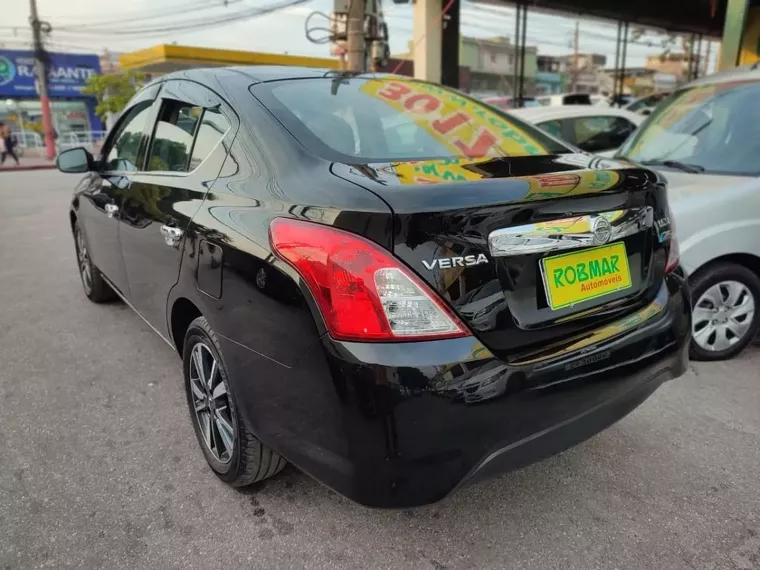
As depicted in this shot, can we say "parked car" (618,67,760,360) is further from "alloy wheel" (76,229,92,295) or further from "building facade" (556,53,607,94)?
"building facade" (556,53,607,94)

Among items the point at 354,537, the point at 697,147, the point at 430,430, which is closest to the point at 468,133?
the point at 430,430

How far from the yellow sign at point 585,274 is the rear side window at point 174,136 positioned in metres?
1.65

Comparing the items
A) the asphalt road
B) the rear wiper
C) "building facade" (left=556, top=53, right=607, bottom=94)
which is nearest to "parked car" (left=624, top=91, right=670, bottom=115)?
the rear wiper

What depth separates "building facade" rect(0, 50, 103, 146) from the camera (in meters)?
33.8

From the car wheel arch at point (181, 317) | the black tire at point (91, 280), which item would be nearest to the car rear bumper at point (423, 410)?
the car wheel arch at point (181, 317)

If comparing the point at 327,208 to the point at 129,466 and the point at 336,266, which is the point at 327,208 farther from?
the point at 129,466

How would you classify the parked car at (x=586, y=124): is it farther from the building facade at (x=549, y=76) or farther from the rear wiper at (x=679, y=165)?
the building facade at (x=549, y=76)

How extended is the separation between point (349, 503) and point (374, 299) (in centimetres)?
107

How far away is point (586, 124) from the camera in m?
6.71

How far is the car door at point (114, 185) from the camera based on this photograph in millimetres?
3309

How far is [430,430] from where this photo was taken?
1.66 metres

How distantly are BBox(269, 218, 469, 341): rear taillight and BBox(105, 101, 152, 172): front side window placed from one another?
80.3 inches

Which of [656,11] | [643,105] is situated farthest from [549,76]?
[643,105]

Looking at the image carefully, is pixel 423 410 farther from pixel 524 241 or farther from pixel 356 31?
pixel 356 31
